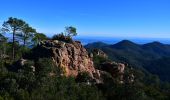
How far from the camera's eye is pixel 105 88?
8694cm

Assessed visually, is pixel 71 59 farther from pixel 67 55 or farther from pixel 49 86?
pixel 49 86

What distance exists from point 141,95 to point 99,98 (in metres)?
9.61

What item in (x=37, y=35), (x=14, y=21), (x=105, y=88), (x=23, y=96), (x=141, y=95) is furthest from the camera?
(x=37, y=35)

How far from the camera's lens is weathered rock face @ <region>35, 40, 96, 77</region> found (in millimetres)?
86875

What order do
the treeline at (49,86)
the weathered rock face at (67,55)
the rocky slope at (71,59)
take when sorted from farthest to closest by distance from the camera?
the rocky slope at (71,59)
the weathered rock face at (67,55)
the treeline at (49,86)

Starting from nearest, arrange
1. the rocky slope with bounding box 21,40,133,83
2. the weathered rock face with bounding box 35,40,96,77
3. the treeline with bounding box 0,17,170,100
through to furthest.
Result: the treeline with bounding box 0,17,170,100, the weathered rock face with bounding box 35,40,96,77, the rocky slope with bounding box 21,40,133,83

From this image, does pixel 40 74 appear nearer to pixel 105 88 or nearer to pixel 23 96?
pixel 23 96

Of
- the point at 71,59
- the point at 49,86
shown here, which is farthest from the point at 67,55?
the point at 49,86

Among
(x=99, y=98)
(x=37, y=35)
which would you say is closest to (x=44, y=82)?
(x=99, y=98)

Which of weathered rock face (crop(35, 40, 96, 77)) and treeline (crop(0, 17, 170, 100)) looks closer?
treeline (crop(0, 17, 170, 100))

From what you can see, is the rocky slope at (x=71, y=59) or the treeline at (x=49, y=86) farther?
the rocky slope at (x=71, y=59)

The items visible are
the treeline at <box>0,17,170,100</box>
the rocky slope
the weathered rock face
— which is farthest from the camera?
the rocky slope

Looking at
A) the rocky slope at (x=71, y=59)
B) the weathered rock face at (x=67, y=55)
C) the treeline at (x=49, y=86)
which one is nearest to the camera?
the treeline at (x=49, y=86)

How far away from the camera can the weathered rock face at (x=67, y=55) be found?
285 feet
